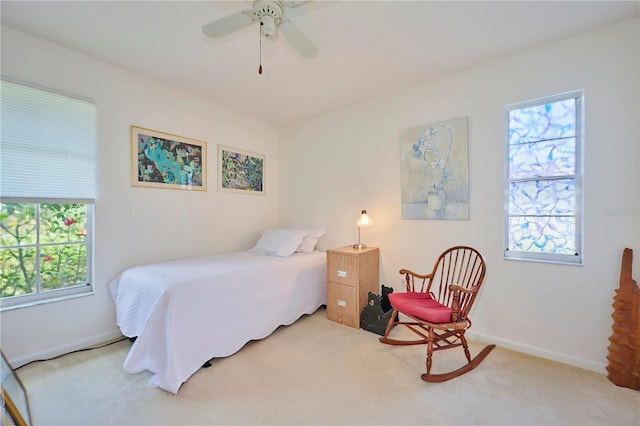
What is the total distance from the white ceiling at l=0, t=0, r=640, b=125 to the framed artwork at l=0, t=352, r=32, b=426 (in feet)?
7.45

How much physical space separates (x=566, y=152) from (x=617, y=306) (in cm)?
114

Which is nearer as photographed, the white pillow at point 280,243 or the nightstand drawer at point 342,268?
the nightstand drawer at point 342,268

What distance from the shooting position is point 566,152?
2.08 metres

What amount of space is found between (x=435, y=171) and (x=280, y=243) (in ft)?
6.00

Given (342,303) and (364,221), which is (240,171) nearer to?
(364,221)

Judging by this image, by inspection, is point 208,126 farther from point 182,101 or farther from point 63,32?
point 63,32

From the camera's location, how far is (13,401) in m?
1.40

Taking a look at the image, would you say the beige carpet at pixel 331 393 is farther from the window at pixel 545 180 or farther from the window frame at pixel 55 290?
the window at pixel 545 180

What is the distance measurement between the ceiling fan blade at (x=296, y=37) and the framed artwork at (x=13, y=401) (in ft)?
7.87

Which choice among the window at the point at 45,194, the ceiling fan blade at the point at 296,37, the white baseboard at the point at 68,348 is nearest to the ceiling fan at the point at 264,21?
the ceiling fan blade at the point at 296,37

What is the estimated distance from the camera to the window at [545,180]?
6.71 ft

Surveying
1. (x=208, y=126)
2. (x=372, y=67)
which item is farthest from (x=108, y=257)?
(x=372, y=67)

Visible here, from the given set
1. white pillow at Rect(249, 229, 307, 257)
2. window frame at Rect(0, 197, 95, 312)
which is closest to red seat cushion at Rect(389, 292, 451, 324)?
white pillow at Rect(249, 229, 307, 257)

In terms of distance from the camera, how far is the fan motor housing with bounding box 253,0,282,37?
5.02 ft
